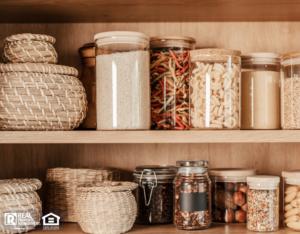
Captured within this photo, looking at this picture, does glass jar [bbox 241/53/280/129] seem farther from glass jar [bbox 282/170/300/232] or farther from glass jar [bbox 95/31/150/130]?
glass jar [bbox 95/31/150/130]

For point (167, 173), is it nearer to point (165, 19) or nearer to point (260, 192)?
point (260, 192)

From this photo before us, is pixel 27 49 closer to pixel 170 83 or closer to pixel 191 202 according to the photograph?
pixel 170 83

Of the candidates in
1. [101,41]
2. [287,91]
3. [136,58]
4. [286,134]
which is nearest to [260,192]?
[286,134]

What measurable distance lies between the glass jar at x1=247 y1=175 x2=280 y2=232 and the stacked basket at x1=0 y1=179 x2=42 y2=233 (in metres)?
0.64

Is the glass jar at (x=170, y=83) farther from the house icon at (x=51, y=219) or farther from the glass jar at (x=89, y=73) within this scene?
the house icon at (x=51, y=219)

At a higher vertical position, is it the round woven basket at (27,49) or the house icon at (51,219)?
the round woven basket at (27,49)

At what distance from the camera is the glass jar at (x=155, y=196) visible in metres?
1.02

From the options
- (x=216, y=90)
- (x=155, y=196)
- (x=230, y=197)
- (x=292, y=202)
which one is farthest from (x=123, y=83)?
(x=292, y=202)

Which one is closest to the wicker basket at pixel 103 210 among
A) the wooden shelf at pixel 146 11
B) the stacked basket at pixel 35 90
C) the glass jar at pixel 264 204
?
the stacked basket at pixel 35 90

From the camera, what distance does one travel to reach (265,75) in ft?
3.31

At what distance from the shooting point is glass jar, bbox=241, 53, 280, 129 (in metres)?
1.00

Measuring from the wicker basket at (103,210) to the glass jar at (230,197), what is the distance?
0.30 meters

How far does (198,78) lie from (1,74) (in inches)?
22.7

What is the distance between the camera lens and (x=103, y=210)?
911 millimetres
